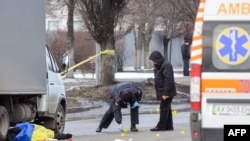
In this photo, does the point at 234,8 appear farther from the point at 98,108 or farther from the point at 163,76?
the point at 98,108

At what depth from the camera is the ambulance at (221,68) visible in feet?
25.5

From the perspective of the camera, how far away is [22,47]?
431 inches

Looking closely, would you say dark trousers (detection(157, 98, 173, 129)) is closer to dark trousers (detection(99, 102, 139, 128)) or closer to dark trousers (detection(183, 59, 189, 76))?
dark trousers (detection(99, 102, 139, 128))

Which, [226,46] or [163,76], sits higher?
[226,46]

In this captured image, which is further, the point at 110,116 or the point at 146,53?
the point at 146,53

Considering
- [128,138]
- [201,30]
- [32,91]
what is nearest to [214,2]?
[201,30]

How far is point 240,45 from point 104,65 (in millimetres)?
16676

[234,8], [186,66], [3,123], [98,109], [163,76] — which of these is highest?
[234,8]

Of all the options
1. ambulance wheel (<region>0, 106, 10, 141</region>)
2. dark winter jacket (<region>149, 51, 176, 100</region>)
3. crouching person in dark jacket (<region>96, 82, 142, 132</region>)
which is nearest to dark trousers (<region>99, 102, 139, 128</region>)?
crouching person in dark jacket (<region>96, 82, 142, 132</region>)

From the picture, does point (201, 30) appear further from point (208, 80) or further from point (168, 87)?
point (168, 87)

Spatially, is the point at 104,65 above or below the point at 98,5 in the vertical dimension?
below

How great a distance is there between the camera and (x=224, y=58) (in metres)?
7.79

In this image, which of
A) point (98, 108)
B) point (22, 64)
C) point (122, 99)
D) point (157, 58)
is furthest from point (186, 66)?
point (22, 64)

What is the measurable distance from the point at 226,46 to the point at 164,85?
21.4ft
